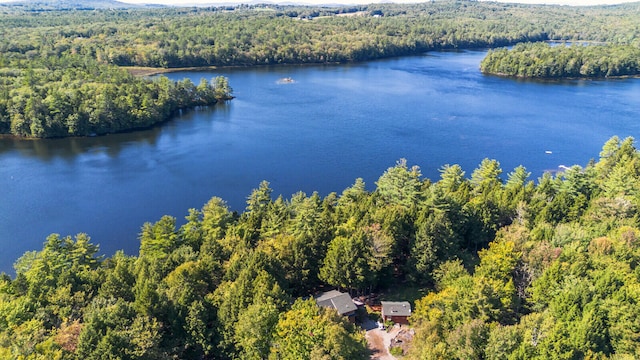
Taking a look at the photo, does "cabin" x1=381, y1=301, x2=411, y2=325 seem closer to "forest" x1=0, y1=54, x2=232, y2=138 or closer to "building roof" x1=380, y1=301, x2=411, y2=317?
"building roof" x1=380, y1=301, x2=411, y2=317

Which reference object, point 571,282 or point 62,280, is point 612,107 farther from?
point 62,280

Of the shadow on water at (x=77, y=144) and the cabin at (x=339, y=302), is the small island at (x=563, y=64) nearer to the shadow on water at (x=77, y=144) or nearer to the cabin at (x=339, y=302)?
the shadow on water at (x=77, y=144)

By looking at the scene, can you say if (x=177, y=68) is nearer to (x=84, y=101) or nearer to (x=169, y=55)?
(x=169, y=55)

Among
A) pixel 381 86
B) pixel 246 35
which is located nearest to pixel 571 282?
pixel 381 86

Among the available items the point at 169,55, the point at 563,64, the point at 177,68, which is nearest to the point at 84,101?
the point at 177,68

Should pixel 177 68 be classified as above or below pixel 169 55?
below

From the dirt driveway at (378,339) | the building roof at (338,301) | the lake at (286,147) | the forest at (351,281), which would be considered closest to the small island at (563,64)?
the lake at (286,147)

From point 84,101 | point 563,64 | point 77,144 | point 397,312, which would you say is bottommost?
point 397,312

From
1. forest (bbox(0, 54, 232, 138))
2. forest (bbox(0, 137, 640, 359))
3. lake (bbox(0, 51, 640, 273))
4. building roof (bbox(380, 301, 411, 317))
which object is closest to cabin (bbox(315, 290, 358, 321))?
forest (bbox(0, 137, 640, 359))
